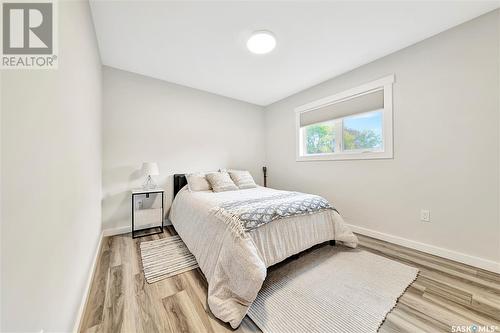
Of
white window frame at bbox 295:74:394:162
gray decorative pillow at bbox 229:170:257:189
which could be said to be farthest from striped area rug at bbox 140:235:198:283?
white window frame at bbox 295:74:394:162

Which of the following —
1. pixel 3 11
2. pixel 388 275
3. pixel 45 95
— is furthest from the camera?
pixel 388 275

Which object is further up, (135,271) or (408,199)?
(408,199)

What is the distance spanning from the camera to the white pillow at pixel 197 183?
285 cm

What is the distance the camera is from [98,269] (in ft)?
5.90

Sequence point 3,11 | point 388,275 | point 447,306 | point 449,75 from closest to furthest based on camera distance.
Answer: point 3,11
point 447,306
point 388,275
point 449,75

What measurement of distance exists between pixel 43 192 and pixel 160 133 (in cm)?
242

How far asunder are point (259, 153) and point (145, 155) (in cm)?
233

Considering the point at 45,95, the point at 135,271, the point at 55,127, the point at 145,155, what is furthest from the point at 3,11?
the point at 145,155

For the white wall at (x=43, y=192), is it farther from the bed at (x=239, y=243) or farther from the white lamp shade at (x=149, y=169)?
the white lamp shade at (x=149, y=169)

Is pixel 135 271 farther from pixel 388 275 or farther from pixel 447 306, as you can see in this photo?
pixel 447 306

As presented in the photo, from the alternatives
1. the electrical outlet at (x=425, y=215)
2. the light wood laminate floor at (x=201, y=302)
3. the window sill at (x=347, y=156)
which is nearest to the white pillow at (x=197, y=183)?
the light wood laminate floor at (x=201, y=302)

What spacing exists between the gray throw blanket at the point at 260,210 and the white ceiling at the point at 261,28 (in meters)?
1.81

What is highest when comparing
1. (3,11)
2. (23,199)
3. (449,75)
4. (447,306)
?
(449,75)

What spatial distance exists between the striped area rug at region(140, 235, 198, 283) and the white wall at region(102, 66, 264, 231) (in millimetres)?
811
